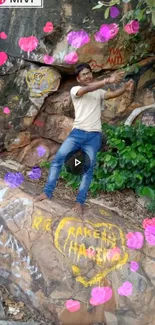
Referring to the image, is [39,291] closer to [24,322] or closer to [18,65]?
[24,322]

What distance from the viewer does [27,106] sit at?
5.41 m

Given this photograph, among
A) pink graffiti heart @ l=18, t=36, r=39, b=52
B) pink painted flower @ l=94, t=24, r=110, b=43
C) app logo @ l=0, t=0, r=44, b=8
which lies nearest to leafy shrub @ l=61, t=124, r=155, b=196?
pink painted flower @ l=94, t=24, r=110, b=43

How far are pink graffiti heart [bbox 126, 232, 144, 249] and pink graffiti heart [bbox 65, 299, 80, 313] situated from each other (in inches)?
30.7

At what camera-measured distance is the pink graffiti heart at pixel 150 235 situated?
4.16m

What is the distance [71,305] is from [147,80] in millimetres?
3363

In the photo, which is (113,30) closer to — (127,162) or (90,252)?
(127,162)

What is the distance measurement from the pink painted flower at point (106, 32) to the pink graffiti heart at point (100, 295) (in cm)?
327

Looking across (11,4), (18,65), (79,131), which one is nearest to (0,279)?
(79,131)

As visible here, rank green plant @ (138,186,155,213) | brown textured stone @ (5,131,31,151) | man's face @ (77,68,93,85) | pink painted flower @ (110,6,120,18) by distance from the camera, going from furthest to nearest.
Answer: brown textured stone @ (5,131,31,151)
pink painted flower @ (110,6,120,18)
green plant @ (138,186,155,213)
man's face @ (77,68,93,85)

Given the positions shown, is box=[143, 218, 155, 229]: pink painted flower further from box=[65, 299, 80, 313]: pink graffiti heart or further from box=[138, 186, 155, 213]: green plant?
box=[65, 299, 80, 313]: pink graffiti heart

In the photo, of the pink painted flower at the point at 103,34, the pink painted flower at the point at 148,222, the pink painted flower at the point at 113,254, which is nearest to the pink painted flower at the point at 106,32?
the pink painted flower at the point at 103,34

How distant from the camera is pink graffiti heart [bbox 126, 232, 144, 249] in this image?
13.2 ft

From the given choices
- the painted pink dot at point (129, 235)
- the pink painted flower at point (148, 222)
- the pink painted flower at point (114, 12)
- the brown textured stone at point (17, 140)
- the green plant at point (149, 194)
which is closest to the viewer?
the painted pink dot at point (129, 235)

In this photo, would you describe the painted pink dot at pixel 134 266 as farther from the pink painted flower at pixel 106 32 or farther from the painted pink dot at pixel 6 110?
the pink painted flower at pixel 106 32
